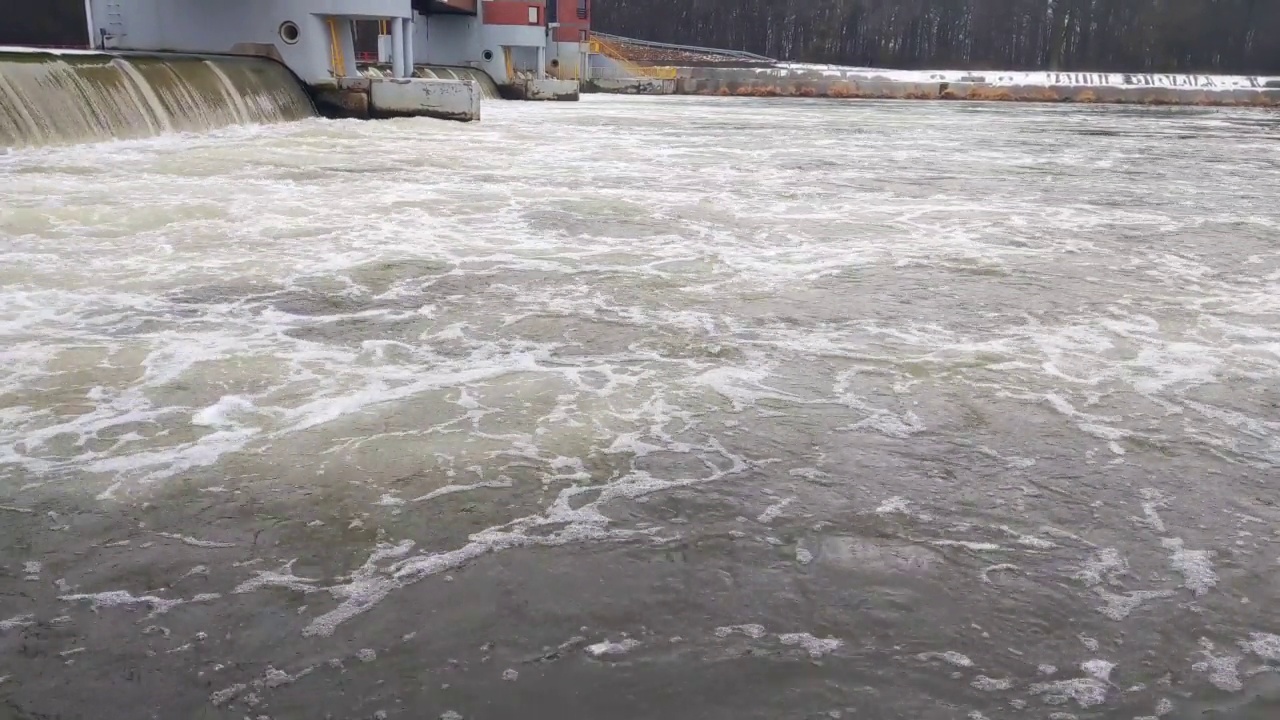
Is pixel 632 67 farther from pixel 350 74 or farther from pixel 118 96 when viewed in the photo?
pixel 118 96

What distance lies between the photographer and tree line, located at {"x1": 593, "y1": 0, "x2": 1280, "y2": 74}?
4128 cm

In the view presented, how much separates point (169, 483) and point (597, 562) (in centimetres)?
121

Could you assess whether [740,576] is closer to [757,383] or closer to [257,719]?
[257,719]

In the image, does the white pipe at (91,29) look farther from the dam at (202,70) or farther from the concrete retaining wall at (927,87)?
the concrete retaining wall at (927,87)

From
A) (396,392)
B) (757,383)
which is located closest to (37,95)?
(396,392)

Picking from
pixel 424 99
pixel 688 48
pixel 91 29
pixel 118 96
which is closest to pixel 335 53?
pixel 424 99

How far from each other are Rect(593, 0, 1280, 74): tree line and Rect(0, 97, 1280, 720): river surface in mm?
40114

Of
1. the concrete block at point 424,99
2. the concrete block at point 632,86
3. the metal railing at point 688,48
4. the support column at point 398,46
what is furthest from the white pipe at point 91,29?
the metal railing at point 688,48

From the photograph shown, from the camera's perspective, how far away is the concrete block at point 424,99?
18656 mm

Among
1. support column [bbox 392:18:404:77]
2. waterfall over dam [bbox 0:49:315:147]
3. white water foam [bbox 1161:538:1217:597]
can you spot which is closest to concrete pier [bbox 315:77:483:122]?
waterfall over dam [bbox 0:49:315:147]

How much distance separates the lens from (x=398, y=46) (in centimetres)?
2141

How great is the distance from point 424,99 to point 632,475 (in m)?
17.2

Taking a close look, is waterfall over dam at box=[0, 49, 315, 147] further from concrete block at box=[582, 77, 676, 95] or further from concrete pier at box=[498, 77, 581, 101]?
concrete block at box=[582, 77, 676, 95]

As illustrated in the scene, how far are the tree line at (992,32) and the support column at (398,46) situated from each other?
2718 centimetres
